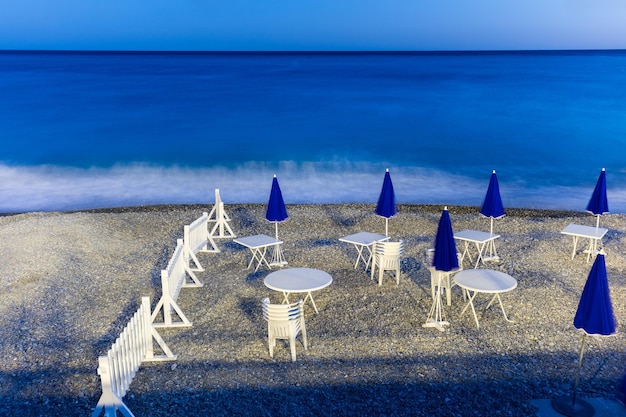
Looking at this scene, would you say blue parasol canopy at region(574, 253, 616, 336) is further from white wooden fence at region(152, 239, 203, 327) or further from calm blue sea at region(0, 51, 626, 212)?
calm blue sea at region(0, 51, 626, 212)

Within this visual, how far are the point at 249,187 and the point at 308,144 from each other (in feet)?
27.7

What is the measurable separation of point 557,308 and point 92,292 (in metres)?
6.34

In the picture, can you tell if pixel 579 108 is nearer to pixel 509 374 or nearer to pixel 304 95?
pixel 304 95

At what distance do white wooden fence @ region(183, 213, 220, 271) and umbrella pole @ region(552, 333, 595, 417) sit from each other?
5.37 m

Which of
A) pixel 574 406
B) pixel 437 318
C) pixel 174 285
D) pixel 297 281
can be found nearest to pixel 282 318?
pixel 297 281

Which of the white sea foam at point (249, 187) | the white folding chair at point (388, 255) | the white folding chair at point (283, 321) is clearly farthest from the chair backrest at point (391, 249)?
the white sea foam at point (249, 187)

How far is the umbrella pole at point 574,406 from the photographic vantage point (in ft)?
17.6

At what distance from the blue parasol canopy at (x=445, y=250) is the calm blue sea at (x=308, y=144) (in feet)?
28.4

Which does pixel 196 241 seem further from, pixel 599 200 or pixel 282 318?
pixel 599 200

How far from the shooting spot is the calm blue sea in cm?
1722

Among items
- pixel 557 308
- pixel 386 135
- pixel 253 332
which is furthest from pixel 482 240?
pixel 386 135

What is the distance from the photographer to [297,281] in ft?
24.7

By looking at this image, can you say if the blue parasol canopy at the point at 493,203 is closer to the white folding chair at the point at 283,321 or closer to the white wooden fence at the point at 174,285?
the white folding chair at the point at 283,321

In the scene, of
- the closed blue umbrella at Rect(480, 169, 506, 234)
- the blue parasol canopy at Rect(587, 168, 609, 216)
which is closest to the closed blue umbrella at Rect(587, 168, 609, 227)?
the blue parasol canopy at Rect(587, 168, 609, 216)
